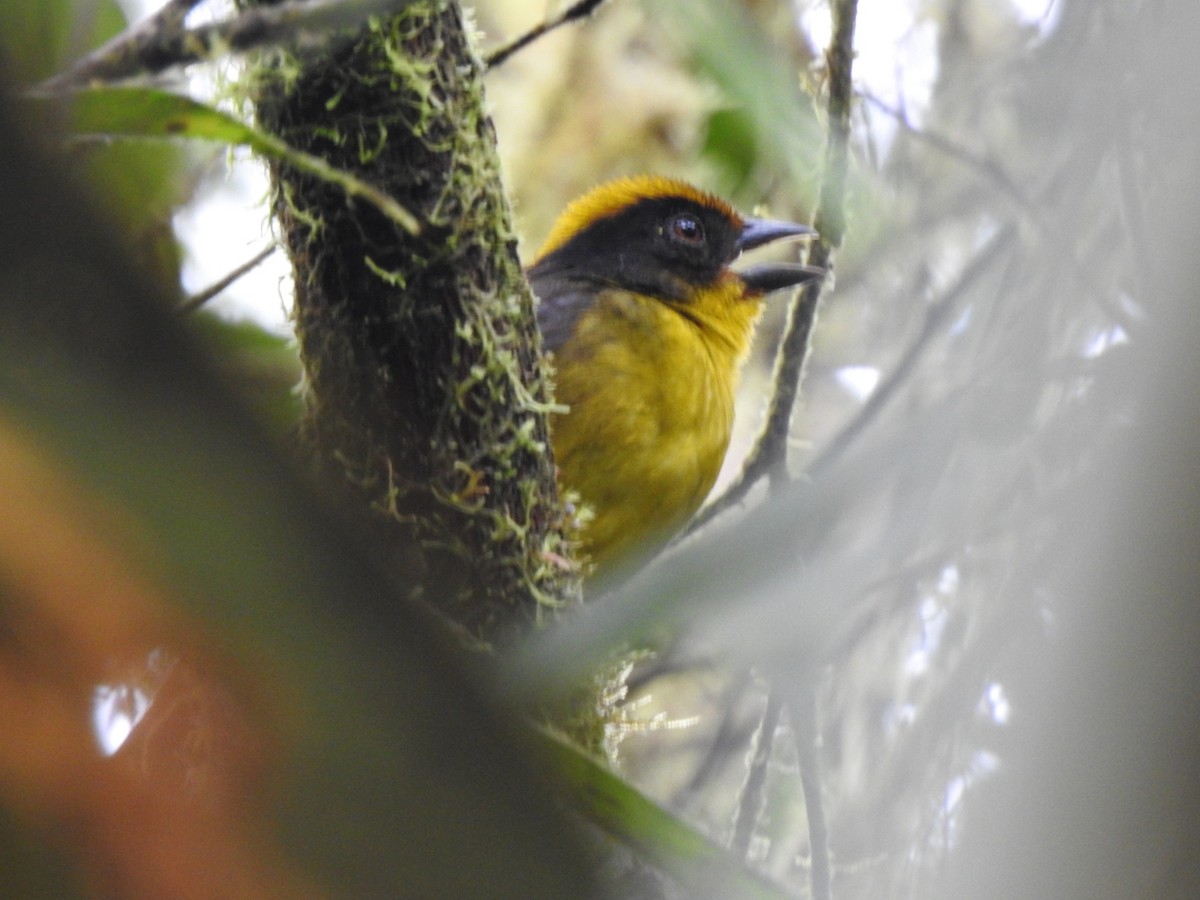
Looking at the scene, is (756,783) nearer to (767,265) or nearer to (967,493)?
(967,493)

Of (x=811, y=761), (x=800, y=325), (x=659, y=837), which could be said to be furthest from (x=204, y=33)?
(x=800, y=325)

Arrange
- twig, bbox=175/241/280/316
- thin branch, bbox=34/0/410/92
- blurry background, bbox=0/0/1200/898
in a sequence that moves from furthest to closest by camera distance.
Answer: twig, bbox=175/241/280/316, thin branch, bbox=34/0/410/92, blurry background, bbox=0/0/1200/898

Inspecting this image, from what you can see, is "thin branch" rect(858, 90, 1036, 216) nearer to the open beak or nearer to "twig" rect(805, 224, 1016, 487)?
"twig" rect(805, 224, 1016, 487)

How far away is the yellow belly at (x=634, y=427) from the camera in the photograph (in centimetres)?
360

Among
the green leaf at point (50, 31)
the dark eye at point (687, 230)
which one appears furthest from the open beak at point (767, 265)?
the green leaf at point (50, 31)

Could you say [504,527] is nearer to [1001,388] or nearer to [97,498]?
[1001,388]

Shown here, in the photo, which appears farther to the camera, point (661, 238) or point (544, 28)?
point (661, 238)

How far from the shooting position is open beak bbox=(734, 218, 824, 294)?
4184mm

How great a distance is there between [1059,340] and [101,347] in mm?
2271

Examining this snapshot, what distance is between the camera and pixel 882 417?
4012mm

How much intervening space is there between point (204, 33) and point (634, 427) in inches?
79.9

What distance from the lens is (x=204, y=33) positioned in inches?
69.7

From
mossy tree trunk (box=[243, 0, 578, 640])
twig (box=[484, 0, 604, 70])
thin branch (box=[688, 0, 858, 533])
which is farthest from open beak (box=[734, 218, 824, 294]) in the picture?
mossy tree trunk (box=[243, 0, 578, 640])

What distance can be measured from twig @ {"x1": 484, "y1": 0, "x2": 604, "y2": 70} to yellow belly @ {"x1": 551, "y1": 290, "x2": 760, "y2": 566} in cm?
108
